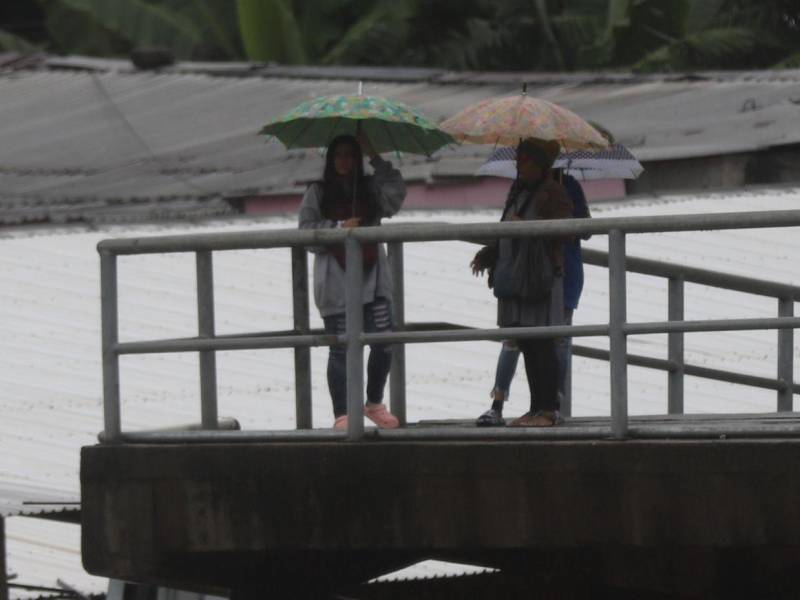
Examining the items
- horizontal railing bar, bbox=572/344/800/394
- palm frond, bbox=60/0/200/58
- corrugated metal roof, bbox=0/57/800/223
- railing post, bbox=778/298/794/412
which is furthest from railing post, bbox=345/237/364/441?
palm frond, bbox=60/0/200/58

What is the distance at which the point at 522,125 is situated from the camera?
743 centimetres

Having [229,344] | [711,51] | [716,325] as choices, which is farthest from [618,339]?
[711,51]

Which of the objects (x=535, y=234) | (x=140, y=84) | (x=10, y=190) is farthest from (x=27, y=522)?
(x=140, y=84)

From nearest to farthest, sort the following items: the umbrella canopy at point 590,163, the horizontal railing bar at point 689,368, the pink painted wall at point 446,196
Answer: the umbrella canopy at point 590,163 < the horizontal railing bar at point 689,368 < the pink painted wall at point 446,196

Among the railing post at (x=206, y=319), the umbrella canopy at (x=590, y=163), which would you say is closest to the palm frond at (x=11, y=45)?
the umbrella canopy at (x=590, y=163)

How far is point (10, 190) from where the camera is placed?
2334cm

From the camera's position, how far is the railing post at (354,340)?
7.17m

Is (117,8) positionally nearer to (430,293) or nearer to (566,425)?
(430,293)

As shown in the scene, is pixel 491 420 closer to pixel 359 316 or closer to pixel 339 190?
pixel 359 316

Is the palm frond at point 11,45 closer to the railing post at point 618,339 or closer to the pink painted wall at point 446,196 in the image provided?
the pink painted wall at point 446,196

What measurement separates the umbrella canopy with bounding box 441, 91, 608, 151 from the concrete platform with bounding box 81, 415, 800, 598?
107 cm

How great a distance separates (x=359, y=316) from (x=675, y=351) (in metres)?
2.45

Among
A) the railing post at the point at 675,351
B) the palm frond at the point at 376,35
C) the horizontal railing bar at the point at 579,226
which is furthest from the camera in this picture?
the palm frond at the point at 376,35

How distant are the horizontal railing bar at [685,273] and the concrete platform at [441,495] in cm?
140
